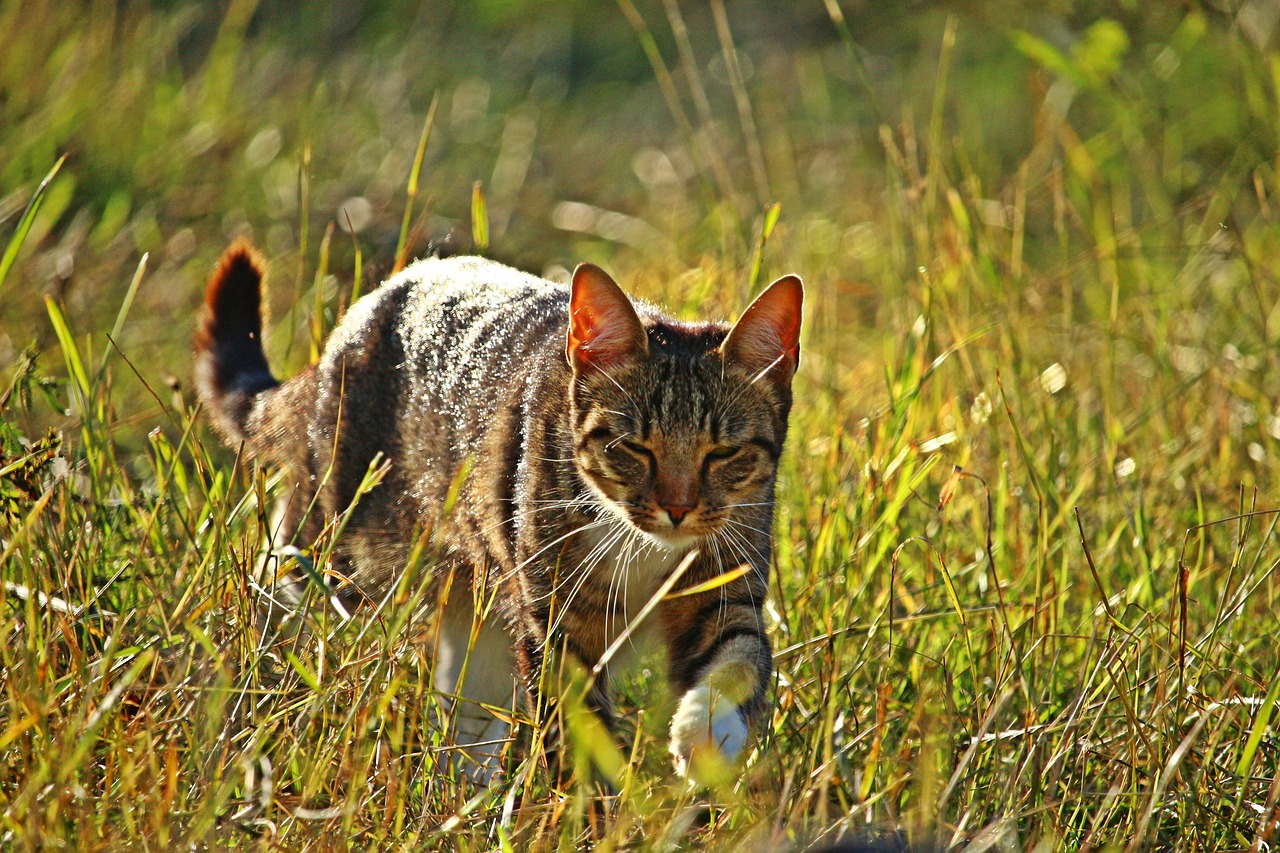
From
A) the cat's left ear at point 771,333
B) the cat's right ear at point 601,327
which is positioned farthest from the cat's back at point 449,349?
the cat's left ear at point 771,333

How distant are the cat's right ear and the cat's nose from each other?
347 mm

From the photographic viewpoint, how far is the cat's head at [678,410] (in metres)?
2.75

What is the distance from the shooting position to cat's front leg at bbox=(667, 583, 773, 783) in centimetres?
248

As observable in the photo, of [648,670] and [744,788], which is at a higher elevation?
[744,788]

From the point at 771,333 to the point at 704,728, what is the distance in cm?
83

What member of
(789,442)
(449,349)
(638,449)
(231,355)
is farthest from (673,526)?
(231,355)

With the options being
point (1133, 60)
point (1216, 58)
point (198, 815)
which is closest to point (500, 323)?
point (198, 815)

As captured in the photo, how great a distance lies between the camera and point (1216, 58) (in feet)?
19.1

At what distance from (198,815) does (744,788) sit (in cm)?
87

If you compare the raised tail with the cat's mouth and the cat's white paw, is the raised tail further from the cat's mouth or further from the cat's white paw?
the cat's white paw

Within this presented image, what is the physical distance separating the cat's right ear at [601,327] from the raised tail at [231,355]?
3.23 feet

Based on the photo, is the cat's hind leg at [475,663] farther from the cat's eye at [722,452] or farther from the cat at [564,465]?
the cat's eye at [722,452]

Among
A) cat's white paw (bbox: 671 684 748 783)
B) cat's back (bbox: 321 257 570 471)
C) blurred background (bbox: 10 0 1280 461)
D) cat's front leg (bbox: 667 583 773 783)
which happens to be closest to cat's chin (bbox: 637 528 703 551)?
cat's front leg (bbox: 667 583 773 783)

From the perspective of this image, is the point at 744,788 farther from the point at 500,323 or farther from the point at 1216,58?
the point at 1216,58
